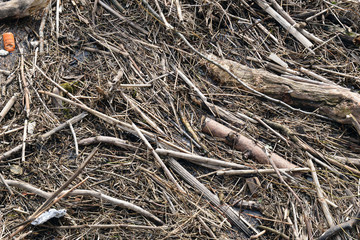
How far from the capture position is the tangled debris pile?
3414mm

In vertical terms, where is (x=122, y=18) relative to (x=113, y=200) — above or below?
above

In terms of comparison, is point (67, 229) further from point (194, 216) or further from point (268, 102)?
point (268, 102)

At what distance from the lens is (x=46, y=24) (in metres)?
4.85

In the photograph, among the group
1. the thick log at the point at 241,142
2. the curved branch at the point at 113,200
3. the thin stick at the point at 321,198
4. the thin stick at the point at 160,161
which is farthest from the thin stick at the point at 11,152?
the thin stick at the point at 321,198

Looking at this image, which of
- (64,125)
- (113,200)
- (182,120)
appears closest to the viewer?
(113,200)

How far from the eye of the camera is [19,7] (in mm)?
4656

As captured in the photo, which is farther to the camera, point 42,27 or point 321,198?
point 42,27

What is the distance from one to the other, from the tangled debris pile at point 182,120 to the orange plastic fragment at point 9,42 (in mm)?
92

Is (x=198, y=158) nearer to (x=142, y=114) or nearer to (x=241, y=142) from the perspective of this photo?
(x=241, y=142)

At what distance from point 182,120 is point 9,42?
2.34 metres

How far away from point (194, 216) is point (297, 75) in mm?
2366

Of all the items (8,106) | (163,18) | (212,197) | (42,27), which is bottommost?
(212,197)

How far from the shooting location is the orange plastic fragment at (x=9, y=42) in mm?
4535

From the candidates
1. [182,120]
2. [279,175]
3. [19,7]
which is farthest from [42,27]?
[279,175]
